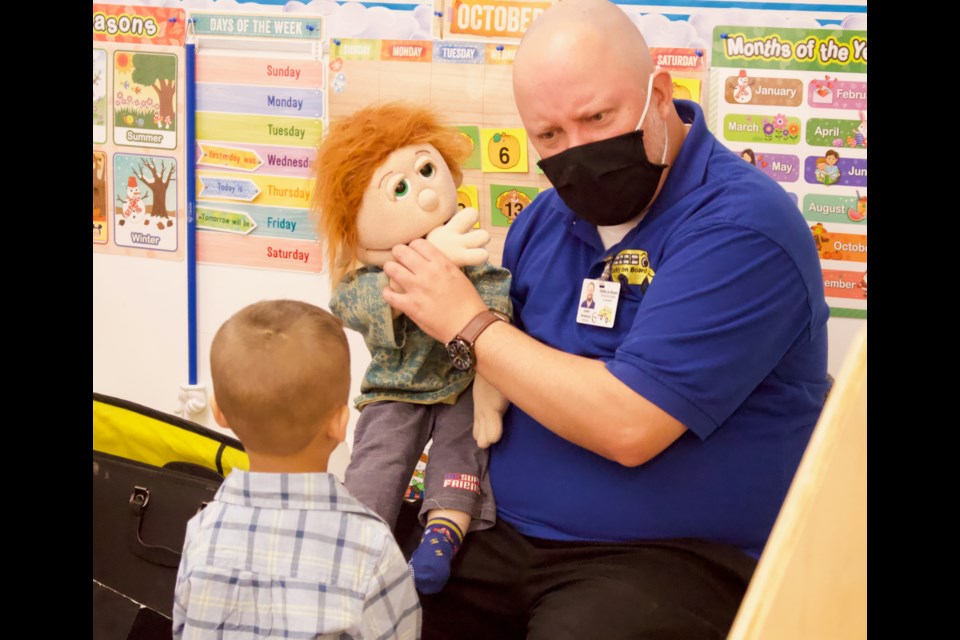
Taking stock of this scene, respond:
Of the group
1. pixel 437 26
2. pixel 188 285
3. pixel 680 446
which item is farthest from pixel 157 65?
pixel 680 446

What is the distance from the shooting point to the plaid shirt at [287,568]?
1103 mm

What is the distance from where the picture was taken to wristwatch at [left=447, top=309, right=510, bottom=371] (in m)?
1.44

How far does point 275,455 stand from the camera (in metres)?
1.14

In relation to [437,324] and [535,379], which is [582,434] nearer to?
[535,379]

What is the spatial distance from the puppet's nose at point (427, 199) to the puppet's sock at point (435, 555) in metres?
0.52

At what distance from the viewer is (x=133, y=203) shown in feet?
8.96

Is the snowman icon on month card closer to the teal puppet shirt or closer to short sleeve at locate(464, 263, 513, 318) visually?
the teal puppet shirt

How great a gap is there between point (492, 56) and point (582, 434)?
129cm

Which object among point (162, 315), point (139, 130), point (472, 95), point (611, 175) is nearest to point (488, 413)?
point (611, 175)

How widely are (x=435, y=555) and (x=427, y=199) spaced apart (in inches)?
22.8

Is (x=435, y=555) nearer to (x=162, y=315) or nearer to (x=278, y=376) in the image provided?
(x=278, y=376)

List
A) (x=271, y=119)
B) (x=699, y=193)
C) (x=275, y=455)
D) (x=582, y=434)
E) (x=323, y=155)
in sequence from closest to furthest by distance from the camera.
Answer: (x=275, y=455), (x=582, y=434), (x=699, y=193), (x=323, y=155), (x=271, y=119)

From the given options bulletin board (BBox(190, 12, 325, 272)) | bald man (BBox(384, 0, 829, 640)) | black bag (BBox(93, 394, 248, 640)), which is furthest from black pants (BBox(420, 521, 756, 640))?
bulletin board (BBox(190, 12, 325, 272))

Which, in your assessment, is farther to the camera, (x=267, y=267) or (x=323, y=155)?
(x=267, y=267)
